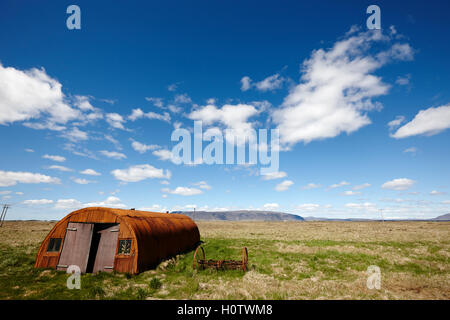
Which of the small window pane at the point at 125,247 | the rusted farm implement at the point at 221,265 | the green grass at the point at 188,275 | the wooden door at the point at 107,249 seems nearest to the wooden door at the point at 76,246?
the wooden door at the point at 107,249

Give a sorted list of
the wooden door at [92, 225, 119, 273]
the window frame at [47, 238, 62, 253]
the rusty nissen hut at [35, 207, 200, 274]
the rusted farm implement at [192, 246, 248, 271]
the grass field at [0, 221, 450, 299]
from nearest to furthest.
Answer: the grass field at [0, 221, 450, 299]
the rusty nissen hut at [35, 207, 200, 274]
the wooden door at [92, 225, 119, 273]
the rusted farm implement at [192, 246, 248, 271]
the window frame at [47, 238, 62, 253]

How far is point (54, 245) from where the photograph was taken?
15.8m

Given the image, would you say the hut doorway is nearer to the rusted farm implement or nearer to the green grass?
the green grass

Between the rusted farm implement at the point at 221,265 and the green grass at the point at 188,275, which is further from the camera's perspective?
the rusted farm implement at the point at 221,265

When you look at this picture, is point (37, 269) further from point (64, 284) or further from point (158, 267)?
point (158, 267)

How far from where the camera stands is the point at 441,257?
20219mm

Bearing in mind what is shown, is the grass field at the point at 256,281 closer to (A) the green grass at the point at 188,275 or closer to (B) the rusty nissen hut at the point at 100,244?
(A) the green grass at the point at 188,275

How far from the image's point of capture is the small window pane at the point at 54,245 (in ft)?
51.4

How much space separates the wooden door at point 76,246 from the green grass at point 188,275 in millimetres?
884

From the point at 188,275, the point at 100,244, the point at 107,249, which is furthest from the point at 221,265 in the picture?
the point at 100,244

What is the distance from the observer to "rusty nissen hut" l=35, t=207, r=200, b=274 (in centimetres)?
1488

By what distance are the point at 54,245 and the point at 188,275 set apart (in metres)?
10.3

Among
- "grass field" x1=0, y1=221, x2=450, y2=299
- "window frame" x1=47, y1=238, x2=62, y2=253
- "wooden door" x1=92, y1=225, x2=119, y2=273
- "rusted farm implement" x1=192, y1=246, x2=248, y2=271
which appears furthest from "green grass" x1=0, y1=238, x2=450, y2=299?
"window frame" x1=47, y1=238, x2=62, y2=253
